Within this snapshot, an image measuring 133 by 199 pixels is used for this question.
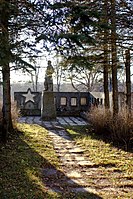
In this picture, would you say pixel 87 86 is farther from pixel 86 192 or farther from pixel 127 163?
pixel 86 192

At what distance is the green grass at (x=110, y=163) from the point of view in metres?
4.00

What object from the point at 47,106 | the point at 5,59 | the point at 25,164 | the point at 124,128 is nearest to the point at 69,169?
the point at 25,164

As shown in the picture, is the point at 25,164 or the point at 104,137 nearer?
the point at 25,164

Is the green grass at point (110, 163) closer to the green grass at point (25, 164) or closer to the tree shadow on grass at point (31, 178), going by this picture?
the tree shadow on grass at point (31, 178)

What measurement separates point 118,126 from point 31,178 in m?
3.67

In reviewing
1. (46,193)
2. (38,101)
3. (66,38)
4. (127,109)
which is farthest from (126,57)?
(38,101)

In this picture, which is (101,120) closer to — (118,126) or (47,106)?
(118,126)

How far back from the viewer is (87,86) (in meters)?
23.6

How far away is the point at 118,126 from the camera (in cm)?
730

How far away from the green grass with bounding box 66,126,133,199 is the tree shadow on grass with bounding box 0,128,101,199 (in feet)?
1.46

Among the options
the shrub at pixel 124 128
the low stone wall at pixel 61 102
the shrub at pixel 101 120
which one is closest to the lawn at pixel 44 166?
the shrub at pixel 124 128

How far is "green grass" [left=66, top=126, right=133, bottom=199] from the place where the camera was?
4.00 m

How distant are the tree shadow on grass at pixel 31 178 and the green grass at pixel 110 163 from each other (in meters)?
0.45

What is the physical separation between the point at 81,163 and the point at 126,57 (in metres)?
3.75
